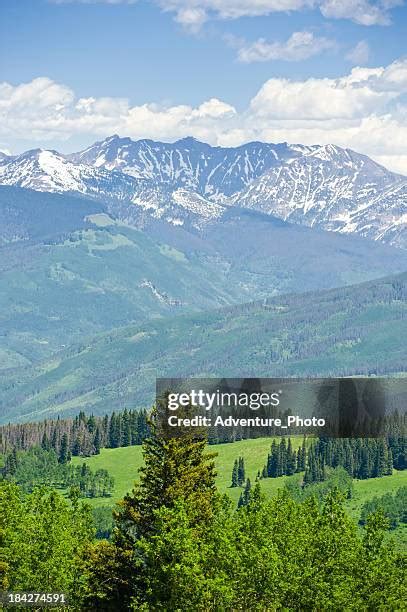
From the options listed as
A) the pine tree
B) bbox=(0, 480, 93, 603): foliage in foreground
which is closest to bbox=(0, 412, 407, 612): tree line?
the pine tree

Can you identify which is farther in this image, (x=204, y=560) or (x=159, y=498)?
(x=159, y=498)

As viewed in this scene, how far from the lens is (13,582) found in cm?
8238

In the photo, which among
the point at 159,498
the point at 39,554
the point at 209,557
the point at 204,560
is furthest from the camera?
the point at 39,554

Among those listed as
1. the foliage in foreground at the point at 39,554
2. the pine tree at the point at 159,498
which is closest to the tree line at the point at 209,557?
the pine tree at the point at 159,498

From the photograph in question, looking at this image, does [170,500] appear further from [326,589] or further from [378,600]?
[378,600]

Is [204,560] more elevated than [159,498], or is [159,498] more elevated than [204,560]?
[159,498]

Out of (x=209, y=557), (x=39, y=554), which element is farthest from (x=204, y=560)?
(x=39, y=554)

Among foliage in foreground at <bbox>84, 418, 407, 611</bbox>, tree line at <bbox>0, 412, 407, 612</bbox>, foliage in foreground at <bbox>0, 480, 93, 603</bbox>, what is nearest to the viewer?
foliage in foreground at <bbox>84, 418, 407, 611</bbox>

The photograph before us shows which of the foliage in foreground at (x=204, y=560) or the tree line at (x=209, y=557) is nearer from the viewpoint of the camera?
the foliage in foreground at (x=204, y=560)

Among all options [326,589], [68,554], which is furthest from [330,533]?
[68,554]

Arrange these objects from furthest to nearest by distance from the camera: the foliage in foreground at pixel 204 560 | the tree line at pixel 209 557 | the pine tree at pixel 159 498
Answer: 1. the pine tree at pixel 159 498
2. the tree line at pixel 209 557
3. the foliage in foreground at pixel 204 560

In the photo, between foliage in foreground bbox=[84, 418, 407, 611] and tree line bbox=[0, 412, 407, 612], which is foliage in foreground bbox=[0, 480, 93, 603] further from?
foliage in foreground bbox=[84, 418, 407, 611]

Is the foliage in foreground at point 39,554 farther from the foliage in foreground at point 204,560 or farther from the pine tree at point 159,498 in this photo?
the foliage in foreground at point 204,560

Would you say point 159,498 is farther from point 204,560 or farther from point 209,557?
point 204,560
